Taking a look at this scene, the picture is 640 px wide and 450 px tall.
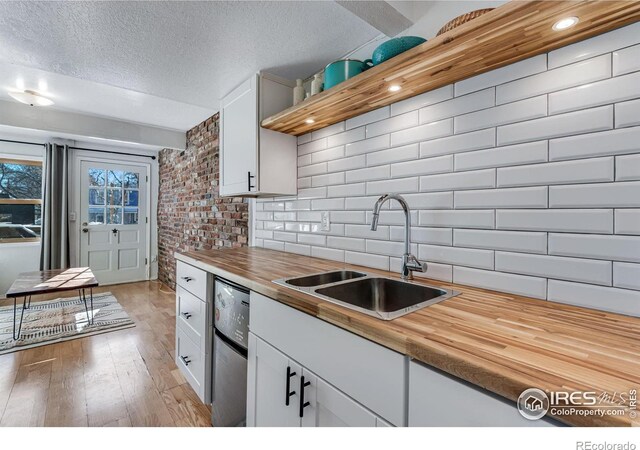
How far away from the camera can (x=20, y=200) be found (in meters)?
4.05

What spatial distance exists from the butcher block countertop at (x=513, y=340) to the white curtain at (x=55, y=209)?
4.73 m

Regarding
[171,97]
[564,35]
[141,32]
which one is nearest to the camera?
[564,35]

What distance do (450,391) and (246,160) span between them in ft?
5.66

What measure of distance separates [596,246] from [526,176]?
30 centimetres

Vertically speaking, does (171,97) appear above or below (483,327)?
above

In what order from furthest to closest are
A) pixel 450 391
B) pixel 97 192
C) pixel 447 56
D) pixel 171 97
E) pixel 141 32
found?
pixel 97 192, pixel 171 97, pixel 141 32, pixel 447 56, pixel 450 391

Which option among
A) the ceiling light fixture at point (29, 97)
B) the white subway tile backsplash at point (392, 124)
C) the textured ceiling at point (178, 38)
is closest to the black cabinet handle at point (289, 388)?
the white subway tile backsplash at point (392, 124)

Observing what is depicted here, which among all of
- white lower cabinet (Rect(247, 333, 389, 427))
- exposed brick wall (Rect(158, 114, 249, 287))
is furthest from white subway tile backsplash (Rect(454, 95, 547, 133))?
exposed brick wall (Rect(158, 114, 249, 287))

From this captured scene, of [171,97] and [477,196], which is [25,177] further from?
[477,196]

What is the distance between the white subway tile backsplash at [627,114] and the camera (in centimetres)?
82

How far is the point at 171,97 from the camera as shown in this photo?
238 cm

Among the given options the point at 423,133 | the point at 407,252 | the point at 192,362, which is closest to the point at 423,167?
the point at 423,133

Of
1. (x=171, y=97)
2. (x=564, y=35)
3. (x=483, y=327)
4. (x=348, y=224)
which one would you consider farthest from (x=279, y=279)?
(x=171, y=97)

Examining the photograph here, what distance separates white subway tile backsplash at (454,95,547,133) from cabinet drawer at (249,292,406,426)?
0.93m
